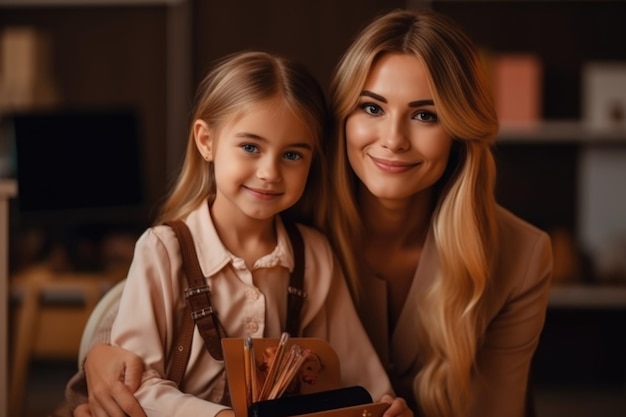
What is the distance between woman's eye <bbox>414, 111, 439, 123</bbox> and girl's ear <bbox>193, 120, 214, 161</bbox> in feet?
1.18

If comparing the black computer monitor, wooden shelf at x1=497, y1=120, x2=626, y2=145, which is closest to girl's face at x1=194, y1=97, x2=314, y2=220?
the black computer monitor

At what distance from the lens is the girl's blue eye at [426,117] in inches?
66.2

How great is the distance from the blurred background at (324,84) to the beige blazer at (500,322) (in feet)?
6.12

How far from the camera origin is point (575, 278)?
3.90 meters

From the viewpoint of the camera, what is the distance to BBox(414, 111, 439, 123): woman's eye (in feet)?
5.52

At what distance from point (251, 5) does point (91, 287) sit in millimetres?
1459

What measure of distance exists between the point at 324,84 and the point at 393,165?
2455 mm

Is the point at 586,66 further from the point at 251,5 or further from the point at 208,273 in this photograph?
the point at 208,273

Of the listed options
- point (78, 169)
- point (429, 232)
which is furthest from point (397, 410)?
point (78, 169)

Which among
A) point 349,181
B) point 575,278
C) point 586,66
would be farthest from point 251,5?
point 349,181

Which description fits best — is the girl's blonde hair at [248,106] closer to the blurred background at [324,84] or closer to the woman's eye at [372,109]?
the woman's eye at [372,109]

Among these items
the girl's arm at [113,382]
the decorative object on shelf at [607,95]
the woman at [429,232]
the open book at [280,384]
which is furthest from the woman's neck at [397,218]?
the decorative object on shelf at [607,95]

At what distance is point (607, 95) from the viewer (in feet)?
12.8

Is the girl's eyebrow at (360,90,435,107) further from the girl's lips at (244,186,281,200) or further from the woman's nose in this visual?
the girl's lips at (244,186,281,200)
